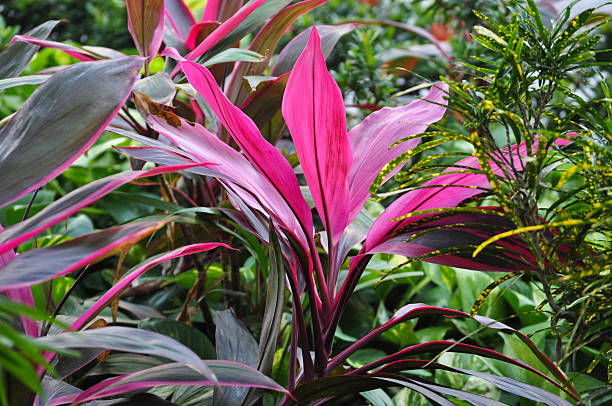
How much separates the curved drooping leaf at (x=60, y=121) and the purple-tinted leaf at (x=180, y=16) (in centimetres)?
55

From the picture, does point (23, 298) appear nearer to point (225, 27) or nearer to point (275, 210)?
→ point (275, 210)

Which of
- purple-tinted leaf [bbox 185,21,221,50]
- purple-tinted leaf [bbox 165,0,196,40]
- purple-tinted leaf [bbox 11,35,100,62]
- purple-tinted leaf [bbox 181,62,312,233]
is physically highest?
purple-tinted leaf [bbox 165,0,196,40]

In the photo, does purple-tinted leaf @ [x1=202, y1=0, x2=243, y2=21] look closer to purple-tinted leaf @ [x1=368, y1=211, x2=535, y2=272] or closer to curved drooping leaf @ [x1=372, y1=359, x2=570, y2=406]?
purple-tinted leaf @ [x1=368, y1=211, x2=535, y2=272]

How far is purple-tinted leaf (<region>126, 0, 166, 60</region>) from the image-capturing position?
2.44 ft

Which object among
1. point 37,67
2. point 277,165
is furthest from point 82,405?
point 37,67

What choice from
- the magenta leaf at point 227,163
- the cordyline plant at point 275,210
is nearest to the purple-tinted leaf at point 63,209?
the cordyline plant at point 275,210

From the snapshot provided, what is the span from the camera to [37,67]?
1678mm

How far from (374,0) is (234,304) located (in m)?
2.18

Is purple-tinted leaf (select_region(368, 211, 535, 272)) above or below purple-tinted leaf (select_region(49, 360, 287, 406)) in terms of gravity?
above

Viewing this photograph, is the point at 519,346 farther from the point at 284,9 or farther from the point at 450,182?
the point at 284,9

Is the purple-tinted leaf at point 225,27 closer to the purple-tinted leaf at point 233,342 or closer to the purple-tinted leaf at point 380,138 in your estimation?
the purple-tinted leaf at point 380,138

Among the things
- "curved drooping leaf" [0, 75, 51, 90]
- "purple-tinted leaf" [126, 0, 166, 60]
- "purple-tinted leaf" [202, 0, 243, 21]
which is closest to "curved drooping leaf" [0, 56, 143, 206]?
"curved drooping leaf" [0, 75, 51, 90]

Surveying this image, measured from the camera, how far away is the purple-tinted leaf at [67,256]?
0.39m

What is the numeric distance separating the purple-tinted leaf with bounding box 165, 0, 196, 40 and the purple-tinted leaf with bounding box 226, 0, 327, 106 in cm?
24
